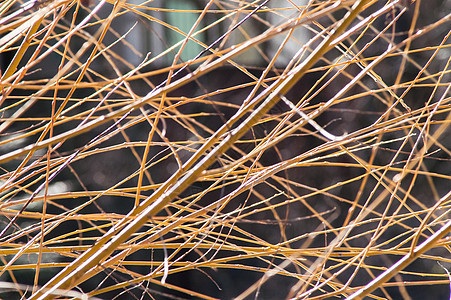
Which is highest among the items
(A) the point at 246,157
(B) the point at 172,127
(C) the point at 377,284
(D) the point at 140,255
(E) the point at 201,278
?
(A) the point at 246,157

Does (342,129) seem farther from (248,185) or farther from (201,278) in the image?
(248,185)

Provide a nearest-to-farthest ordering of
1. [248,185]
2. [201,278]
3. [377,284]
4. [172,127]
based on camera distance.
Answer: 1. [377,284]
2. [248,185]
3. [172,127]
4. [201,278]

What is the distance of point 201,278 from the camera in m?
2.80

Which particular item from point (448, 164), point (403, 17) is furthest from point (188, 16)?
point (448, 164)

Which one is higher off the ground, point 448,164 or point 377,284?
point 377,284

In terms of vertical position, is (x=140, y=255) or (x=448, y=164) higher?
(x=140, y=255)

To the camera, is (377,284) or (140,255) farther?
(140,255)

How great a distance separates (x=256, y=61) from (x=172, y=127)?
0.63m

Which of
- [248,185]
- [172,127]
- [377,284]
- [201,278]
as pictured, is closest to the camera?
[377,284]

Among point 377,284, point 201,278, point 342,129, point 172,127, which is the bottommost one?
point 201,278

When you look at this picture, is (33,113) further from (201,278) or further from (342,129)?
(342,129)

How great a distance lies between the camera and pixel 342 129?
2.74 metres

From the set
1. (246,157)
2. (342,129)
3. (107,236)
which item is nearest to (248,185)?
(246,157)

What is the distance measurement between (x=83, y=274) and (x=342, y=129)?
2.32 m
